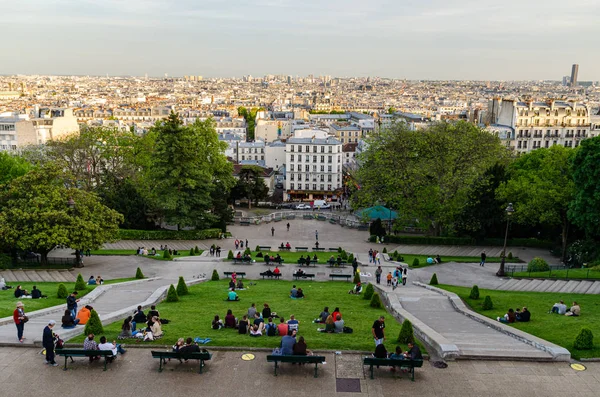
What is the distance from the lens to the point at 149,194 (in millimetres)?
51469

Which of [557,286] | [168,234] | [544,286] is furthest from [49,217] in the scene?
[557,286]

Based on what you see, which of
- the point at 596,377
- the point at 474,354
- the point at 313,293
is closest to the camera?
the point at 596,377

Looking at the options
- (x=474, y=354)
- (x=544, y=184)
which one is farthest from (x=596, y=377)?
(x=544, y=184)

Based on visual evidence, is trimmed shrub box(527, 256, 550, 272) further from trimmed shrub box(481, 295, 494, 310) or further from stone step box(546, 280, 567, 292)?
trimmed shrub box(481, 295, 494, 310)

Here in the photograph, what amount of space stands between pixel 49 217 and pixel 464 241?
115 ft

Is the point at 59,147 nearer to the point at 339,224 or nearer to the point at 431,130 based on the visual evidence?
the point at 339,224

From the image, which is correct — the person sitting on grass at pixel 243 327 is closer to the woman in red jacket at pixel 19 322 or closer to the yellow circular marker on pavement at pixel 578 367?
the woman in red jacket at pixel 19 322

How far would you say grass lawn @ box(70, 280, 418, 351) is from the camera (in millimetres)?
17500

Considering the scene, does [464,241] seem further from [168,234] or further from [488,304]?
[168,234]

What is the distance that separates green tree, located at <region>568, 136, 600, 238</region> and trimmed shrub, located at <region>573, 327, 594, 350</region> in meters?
21.9

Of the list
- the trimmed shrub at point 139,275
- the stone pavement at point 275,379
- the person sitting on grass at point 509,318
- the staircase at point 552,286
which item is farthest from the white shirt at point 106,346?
the staircase at point 552,286

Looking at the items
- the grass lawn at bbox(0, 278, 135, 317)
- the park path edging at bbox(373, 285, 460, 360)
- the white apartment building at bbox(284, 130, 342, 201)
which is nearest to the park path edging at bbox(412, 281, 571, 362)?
the park path edging at bbox(373, 285, 460, 360)

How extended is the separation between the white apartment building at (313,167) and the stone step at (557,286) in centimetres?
5528

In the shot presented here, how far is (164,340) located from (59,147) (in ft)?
162
